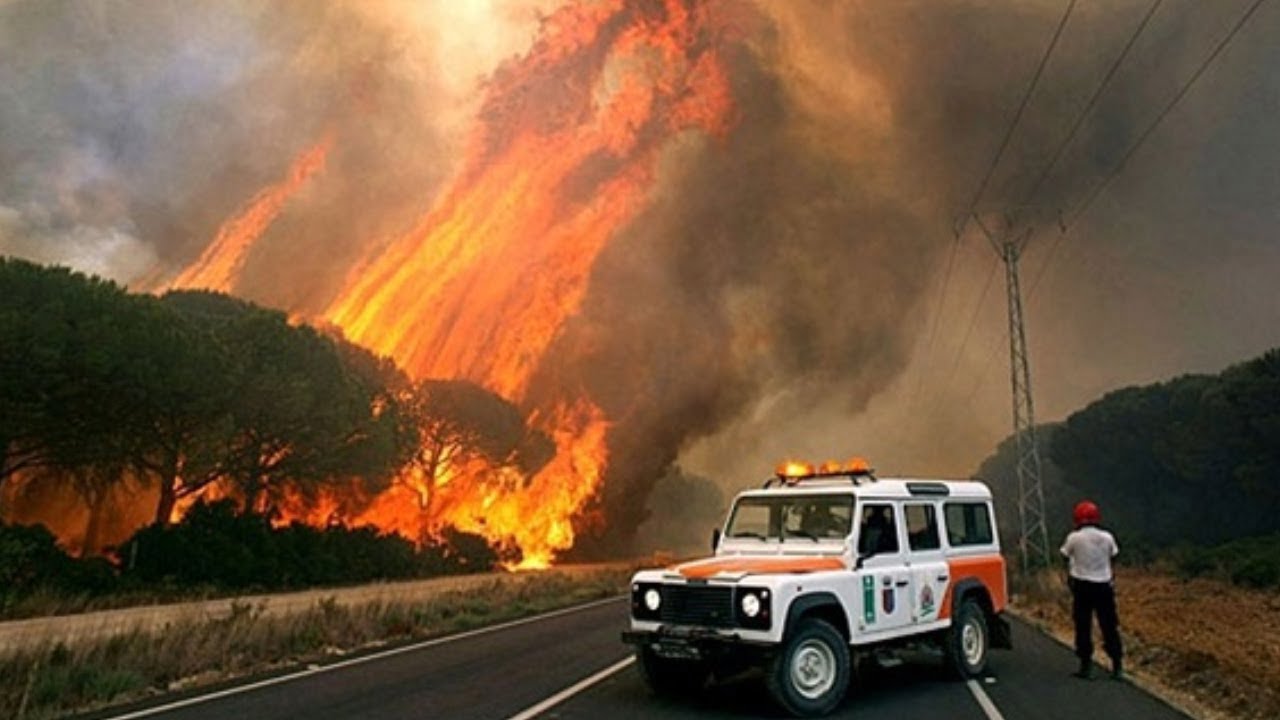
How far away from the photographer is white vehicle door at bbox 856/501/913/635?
32.7 feet

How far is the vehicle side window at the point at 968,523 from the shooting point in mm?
11906

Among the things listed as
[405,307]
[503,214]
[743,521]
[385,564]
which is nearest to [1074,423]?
[503,214]

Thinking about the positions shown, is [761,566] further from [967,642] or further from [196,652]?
[196,652]

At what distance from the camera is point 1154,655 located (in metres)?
13.8

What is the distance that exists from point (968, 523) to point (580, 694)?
5941 mm

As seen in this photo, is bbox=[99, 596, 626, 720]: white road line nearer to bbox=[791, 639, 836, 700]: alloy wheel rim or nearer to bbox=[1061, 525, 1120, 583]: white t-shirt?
bbox=[791, 639, 836, 700]: alloy wheel rim

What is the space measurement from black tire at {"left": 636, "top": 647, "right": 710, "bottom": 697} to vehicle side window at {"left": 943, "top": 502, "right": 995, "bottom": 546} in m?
4.05

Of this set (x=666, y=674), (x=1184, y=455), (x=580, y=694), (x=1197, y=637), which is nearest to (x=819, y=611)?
(x=666, y=674)

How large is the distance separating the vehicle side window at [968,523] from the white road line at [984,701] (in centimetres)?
181

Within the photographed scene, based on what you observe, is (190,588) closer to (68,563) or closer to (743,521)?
(68,563)

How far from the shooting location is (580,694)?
10.5 meters

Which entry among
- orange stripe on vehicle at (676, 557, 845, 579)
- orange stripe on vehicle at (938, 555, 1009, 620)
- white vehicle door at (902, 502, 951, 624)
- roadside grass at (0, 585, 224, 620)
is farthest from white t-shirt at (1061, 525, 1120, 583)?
roadside grass at (0, 585, 224, 620)

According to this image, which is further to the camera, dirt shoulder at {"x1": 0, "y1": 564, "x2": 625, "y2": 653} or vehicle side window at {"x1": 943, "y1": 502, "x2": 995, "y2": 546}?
dirt shoulder at {"x1": 0, "y1": 564, "x2": 625, "y2": 653}

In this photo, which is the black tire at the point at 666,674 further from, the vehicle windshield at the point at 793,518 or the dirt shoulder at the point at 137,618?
the dirt shoulder at the point at 137,618
